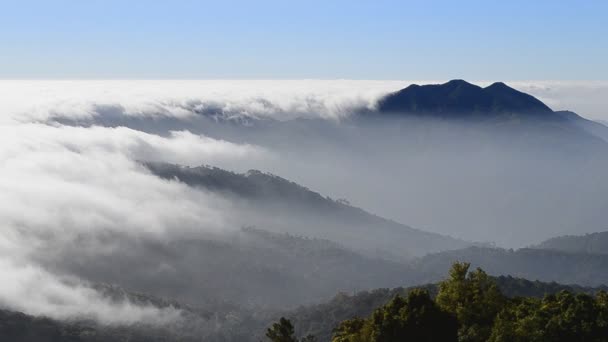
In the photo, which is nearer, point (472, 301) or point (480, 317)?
point (480, 317)

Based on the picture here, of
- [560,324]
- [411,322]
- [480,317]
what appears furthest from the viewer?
[480,317]

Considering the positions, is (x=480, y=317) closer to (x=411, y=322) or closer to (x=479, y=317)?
(x=479, y=317)

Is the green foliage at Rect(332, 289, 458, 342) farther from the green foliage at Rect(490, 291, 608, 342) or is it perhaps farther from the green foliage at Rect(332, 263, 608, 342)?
the green foliage at Rect(490, 291, 608, 342)

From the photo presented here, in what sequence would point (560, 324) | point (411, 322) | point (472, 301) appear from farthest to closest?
point (472, 301)
point (411, 322)
point (560, 324)

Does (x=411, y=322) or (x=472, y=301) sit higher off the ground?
(x=472, y=301)

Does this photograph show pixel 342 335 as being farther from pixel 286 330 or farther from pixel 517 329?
pixel 517 329

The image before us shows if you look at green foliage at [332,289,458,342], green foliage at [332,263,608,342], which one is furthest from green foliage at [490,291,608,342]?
green foliage at [332,289,458,342]

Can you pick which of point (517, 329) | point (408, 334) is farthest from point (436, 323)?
point (517, 329)

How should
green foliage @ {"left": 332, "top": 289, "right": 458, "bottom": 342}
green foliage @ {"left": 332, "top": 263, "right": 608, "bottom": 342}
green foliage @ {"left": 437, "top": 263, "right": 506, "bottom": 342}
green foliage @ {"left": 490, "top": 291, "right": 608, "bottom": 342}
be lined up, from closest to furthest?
green foliage @ {"left": 490, "top": 291, "right": 608, "bottom": 342} < green foliage @ {"left": 332, "top": 263, "right": 608, "bottom": 342} < green foliage @ {"left": 437, "top": 263, "right": 506, "bottom": 342} < green foliage @ {"left": 332, "top": 289, "right": 458, "bottom": 342}

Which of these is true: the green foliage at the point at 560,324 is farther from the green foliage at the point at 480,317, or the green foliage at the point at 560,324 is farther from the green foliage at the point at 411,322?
the green foliage at the point at 411,322

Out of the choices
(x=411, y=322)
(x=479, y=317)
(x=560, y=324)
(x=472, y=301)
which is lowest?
(x=411, y=322)

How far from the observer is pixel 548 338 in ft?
217

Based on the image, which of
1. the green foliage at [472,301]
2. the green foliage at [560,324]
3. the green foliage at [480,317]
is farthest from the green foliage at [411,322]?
the green foliage at [560,324]

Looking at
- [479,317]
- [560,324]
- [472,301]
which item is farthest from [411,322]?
[560,324]
